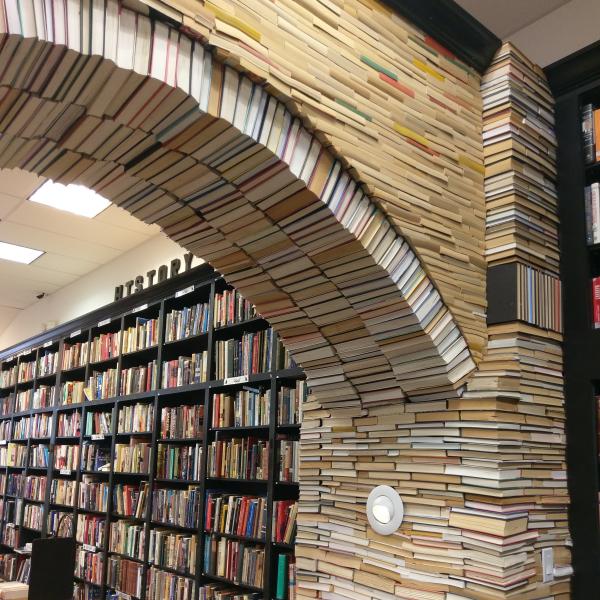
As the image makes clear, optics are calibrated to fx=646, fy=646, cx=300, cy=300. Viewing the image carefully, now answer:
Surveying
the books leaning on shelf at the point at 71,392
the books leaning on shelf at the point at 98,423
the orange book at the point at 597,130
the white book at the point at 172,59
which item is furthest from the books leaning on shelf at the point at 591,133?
the books leaning on shelf at the point at 71,392

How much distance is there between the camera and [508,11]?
→ 3.15 m

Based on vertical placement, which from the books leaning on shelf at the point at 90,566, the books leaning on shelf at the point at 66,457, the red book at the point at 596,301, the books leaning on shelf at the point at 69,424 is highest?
the red book at the point at 596,301

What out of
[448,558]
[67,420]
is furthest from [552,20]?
[67,420]

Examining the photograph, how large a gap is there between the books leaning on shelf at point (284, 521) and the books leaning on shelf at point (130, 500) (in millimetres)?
1607

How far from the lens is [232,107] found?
161 cm

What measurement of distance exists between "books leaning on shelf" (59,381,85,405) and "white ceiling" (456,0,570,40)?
483 cm

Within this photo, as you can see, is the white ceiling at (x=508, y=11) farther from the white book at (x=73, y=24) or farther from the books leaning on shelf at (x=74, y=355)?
the books leaning on shelf at (x=74, y=355)

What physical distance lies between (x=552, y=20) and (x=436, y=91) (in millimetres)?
1221

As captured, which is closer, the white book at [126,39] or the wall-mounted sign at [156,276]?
the white book at [126,39]

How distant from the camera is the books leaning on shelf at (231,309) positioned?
3988 mm

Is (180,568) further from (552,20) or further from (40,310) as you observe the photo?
(40,310)

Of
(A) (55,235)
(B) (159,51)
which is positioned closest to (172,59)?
(B) (159,51)

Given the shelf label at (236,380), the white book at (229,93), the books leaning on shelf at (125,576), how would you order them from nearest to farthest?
the white book at (229,93) < the shelf label at (236,380) < the books leaning on shelf at (125,576)

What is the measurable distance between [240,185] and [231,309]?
7.56ft
